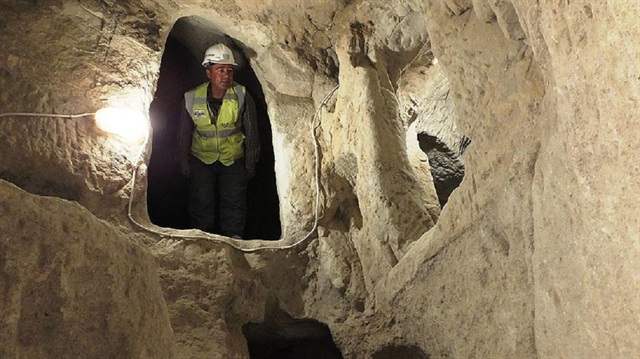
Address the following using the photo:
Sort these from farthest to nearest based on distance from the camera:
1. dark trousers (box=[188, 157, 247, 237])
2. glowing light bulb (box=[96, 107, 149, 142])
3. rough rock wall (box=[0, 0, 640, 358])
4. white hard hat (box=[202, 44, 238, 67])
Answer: dark trousers (box=[188, 157, 247, 237]) → white hard hat (box=[202, 44, 238, 67]) → glowing light bulb (box=[96, 107, 149, 142]) → rough rock wall (box=[0, 0, 640, 358])

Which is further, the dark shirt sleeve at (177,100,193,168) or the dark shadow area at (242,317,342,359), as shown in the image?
the dark shirt sleeve at (177,100,193,168)

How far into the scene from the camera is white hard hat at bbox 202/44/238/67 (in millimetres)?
4410

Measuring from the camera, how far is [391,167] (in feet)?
11.7

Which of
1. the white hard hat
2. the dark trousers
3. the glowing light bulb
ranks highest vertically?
the white hard hat

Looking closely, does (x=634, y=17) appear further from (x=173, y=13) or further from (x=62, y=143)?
(x=173, y=13)

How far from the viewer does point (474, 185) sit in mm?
2623

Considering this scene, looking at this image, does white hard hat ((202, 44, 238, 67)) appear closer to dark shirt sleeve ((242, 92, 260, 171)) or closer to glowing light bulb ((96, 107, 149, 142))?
dark shirt sleeve ((242, 92, 260, 171))

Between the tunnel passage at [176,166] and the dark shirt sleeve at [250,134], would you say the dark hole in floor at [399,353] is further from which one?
the tunnel passage at [176,166]

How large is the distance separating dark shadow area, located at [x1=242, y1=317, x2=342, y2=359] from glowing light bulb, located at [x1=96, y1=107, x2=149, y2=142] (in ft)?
4.20

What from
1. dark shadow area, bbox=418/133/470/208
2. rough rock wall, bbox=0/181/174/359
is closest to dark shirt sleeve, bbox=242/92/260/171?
dark shadow area, bbox=418/133/470/208

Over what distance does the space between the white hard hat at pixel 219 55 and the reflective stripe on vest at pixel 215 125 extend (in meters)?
0.20

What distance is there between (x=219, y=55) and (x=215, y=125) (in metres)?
0.49

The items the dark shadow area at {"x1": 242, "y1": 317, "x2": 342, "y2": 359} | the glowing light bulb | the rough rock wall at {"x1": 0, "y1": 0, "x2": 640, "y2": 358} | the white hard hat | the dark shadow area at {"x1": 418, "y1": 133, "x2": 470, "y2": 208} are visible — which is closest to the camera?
the rough rock wall at {"x1": 0, "y1": 0, "x2": 640, "y2": 358}

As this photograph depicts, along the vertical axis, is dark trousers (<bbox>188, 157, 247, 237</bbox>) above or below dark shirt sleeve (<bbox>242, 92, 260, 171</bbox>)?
below
